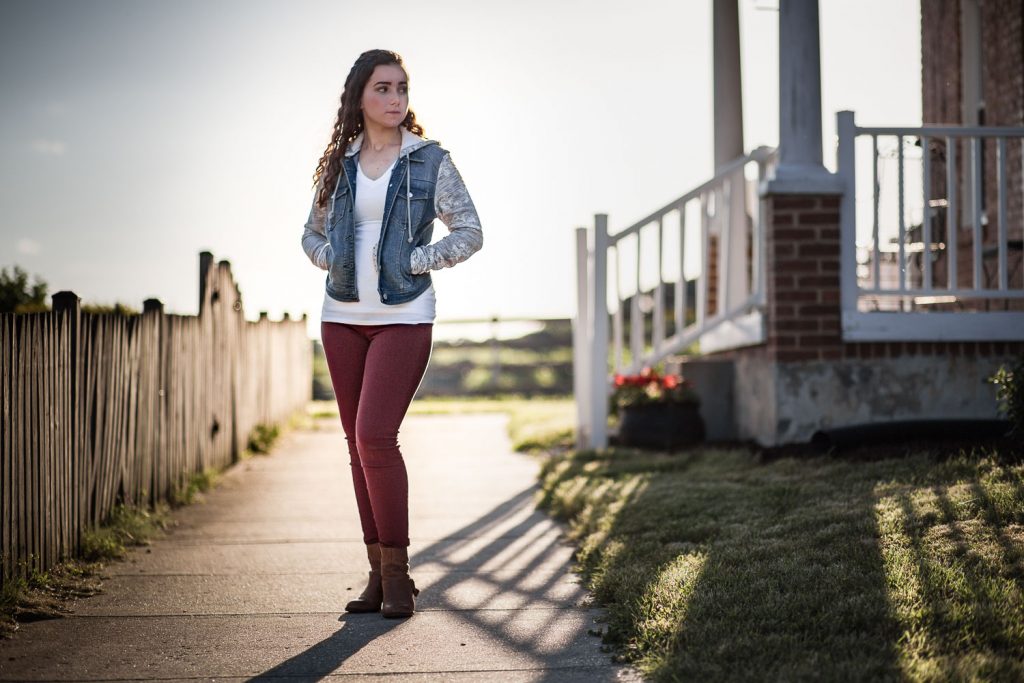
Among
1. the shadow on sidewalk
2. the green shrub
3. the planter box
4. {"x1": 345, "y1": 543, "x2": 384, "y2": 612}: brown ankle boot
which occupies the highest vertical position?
the green shrub

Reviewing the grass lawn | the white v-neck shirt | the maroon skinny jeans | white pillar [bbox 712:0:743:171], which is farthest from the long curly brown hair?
white pillar [bbox 712:0:743:171]

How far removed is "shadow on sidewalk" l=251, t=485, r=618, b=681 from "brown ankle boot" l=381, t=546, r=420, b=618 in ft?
0.13

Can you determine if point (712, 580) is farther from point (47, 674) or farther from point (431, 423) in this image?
point (431, 423)

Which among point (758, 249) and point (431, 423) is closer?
point (758, 249)

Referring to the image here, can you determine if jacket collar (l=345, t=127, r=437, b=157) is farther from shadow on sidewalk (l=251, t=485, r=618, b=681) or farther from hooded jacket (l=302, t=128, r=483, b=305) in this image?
shadow on sidewalk (l=251, t=485, r=618, b=681)

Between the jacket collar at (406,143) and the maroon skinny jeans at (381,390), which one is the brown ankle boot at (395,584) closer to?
the maroon skinny jeans at (381,390)

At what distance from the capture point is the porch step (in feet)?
28.0

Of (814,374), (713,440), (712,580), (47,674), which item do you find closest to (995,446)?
(814,374)

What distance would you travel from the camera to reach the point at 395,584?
386 centimetres

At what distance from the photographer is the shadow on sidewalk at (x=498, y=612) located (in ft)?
10.6

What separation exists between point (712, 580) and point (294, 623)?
1.39 m

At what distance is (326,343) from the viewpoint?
394cm

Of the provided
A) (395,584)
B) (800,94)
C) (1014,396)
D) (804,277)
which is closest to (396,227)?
(395,584)

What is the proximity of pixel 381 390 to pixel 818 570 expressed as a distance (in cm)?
153
